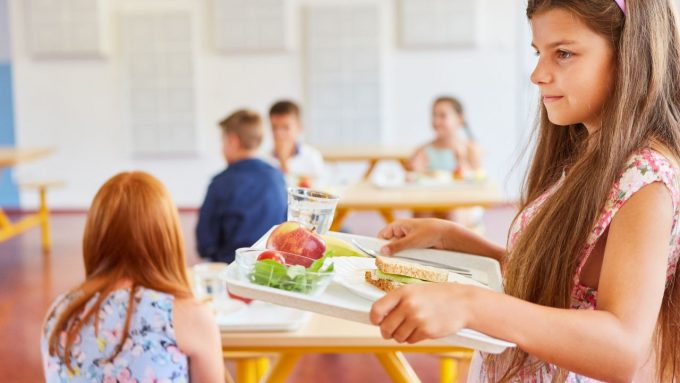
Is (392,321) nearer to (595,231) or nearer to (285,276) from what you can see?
(285,276)

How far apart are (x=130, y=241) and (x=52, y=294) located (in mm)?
3455

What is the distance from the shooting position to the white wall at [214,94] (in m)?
7.51

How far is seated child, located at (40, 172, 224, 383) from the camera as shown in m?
1.86

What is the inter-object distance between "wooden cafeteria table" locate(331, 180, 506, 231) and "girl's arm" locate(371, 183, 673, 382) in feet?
9.94

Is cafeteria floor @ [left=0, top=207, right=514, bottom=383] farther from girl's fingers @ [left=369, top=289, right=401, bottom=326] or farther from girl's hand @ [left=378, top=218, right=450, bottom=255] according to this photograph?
girl's fingers @ [left=369, top=289, right=401, bottom=326]

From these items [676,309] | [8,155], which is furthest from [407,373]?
[8,155]

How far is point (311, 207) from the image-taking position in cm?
136

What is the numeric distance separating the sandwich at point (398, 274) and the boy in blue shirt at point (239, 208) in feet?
7.06

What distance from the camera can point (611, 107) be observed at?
3.81 ft

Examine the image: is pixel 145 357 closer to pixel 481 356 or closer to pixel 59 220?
pixel 481 356

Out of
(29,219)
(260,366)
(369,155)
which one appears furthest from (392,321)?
(29,219)

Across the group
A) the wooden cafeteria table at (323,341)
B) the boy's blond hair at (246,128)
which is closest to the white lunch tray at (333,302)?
the wooden cafeteria table at (323,341)

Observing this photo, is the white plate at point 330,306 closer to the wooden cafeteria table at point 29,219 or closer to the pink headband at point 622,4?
the pink headband at point 622,4

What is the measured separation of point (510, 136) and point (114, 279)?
6051 millimetres
